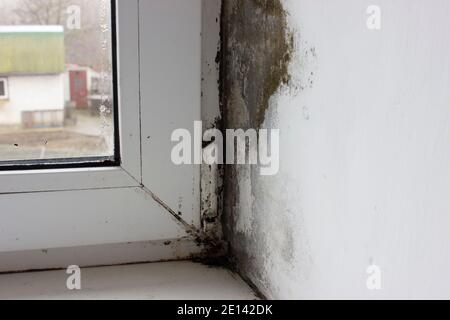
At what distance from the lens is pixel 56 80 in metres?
0.65

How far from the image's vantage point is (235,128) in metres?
0.63

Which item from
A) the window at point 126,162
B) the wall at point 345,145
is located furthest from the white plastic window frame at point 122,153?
the wall at point 345,145

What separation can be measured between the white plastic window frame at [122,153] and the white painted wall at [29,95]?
0.25 ft

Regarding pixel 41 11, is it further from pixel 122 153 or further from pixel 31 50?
pixel 122 153

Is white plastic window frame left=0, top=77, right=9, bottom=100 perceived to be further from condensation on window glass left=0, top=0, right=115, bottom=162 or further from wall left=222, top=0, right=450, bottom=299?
wall left=222, top=0, right=450, bottom=299

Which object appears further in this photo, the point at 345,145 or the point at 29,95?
the point at 29,95

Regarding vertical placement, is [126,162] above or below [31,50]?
below

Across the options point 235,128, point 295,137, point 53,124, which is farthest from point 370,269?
point 53,124

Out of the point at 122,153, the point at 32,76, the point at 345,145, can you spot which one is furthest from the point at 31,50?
the point at 345,145

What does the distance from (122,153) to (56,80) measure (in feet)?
0.40

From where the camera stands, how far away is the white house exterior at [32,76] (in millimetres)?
623

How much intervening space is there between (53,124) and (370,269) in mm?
438
